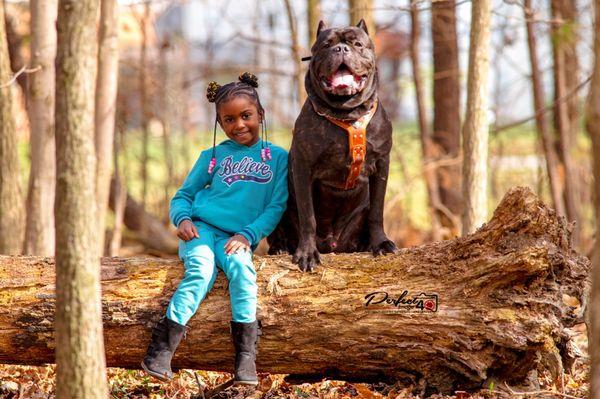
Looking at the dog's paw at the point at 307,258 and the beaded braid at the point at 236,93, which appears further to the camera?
the beaded braid at the point at 236,93

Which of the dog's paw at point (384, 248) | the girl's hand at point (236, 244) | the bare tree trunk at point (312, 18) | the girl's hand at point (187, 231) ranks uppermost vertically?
the bare tree trunk at point (312, 18)

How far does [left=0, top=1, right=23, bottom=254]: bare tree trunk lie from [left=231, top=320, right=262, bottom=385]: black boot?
3.47 meters

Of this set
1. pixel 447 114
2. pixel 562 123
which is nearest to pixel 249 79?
pixel 562 123

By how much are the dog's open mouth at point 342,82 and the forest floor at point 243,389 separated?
185 cm

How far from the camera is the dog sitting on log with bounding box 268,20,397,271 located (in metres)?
4.96

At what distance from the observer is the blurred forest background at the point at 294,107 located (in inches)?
279

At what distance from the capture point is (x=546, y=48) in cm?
1221

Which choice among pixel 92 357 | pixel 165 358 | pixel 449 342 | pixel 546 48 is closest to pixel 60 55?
pixel 92 357

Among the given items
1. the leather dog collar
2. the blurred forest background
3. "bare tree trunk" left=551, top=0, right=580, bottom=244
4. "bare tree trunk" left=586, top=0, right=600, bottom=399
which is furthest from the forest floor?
"bare tree trunk" left=551, top=0, right=580, bottom=244

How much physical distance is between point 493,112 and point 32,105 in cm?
812

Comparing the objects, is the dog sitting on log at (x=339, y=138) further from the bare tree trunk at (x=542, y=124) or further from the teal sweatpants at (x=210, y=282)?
the bare tree trunk at (x=542, y=124)

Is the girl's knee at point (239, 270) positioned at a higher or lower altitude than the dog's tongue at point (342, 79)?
lower

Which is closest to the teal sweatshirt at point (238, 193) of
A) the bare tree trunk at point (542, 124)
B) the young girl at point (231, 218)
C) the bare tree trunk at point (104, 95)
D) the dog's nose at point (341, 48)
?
the young girl at point (231, 218)

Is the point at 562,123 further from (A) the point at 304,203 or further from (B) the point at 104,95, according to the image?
(A) the point at 304,203
